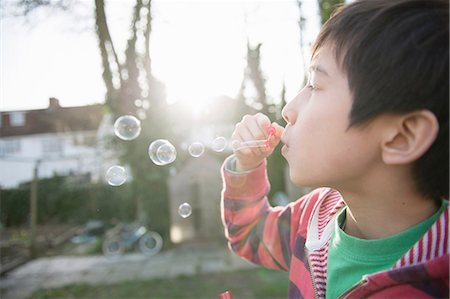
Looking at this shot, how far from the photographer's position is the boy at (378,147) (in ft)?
2.53

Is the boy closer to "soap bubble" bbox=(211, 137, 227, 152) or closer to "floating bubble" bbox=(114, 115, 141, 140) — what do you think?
"soap bubble" bbox=(211, 137, 227, 152)

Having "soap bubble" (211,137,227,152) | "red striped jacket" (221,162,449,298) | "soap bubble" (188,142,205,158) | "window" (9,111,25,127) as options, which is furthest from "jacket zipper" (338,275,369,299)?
"window" (9,111,25,127)

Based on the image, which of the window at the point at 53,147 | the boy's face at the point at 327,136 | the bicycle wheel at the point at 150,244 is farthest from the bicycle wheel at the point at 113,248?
the window at the point at 53,147

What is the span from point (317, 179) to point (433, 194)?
A: 24 cm

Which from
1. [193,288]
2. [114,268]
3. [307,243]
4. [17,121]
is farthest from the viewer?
[17,121]

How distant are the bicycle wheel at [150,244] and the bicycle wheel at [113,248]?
32cm

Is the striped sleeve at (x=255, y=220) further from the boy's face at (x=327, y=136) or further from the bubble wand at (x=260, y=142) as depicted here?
the boy's face at (x=327, y=136)

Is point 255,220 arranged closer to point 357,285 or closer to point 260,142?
point 260,142

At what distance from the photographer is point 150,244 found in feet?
21.6

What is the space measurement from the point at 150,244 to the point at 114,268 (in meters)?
0.90

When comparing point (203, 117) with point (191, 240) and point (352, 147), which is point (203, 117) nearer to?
point (191, 240)

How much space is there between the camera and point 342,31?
0.87 meters

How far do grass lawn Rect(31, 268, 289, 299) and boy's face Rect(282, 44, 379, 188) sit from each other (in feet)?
11.5

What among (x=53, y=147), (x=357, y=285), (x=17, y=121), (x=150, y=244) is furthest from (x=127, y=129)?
(x=17, y=121)
